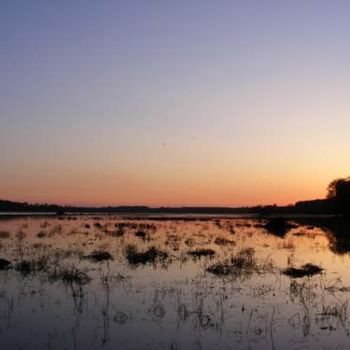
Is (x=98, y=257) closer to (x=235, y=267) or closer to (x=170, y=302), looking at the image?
(x=235, y=267)

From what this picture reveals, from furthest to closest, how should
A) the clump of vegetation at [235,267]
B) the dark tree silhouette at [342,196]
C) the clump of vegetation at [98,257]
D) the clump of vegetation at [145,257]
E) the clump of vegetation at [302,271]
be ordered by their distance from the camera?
the dark tree silhouette at [342,196], the clump of vegetation at [98,257], the clump of vegetation at [145,257], the clump of vegetation at [235,267], the clump of vegetation at [302,271]

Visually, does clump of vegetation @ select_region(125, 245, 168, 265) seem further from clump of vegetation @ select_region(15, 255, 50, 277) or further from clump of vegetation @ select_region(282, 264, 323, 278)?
clump of vegetation @ select_region(282, 264, 323, 278)

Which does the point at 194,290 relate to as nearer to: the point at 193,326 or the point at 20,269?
the point at 193,326

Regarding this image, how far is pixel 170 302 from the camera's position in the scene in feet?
59.7

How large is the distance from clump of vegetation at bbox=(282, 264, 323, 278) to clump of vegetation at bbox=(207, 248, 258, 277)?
158cm

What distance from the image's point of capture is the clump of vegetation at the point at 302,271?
25.1 meters

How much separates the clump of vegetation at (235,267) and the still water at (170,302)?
66 millimetres

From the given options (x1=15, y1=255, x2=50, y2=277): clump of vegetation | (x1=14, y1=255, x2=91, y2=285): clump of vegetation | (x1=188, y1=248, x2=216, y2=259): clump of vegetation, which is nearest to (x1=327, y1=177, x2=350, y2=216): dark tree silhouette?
(x1=188, y1=248, x2=216, y2=259): clump of vegetation

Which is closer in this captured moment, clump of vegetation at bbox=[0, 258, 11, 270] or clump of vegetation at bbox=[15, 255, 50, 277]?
clump of vegetation at bbox=[15, 255, 50, 277]

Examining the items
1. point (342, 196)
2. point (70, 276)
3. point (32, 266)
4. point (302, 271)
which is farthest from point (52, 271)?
point (342, 196)

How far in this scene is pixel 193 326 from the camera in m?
15.0

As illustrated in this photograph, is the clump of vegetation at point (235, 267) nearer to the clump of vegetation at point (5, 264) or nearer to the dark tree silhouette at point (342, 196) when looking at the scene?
the clump of vegetation at point (5, 264)

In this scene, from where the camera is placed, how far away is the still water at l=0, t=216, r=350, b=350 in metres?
13.7

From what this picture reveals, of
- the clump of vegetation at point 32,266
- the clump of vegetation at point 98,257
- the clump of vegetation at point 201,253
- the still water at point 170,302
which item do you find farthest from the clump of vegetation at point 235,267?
the clump of vegetation at point 32,266
